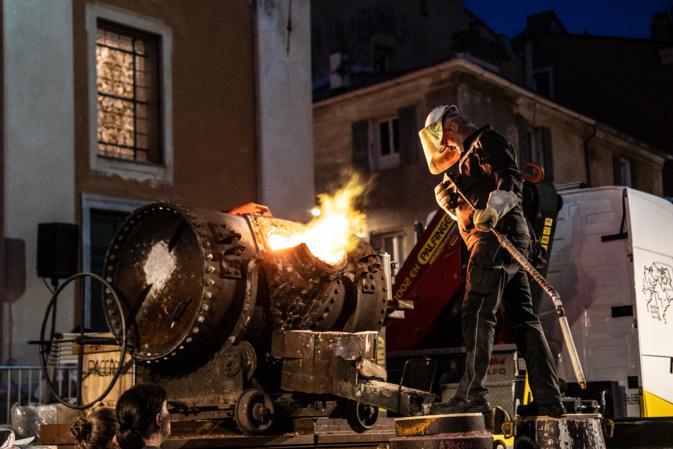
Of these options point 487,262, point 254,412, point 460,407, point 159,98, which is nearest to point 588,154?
point 159,98

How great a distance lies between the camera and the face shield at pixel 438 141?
6.87m

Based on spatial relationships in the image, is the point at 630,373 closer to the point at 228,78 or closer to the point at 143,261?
the point at 143,261

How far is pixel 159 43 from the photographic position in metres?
16.4

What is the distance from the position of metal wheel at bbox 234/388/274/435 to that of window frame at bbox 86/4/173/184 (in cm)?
875

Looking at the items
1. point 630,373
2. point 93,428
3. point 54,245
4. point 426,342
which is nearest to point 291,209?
point 54,245

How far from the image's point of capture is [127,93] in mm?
16062

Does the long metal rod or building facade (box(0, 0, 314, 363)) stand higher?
building facade (box(0, 0, 314, 363))

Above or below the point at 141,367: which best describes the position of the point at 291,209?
above

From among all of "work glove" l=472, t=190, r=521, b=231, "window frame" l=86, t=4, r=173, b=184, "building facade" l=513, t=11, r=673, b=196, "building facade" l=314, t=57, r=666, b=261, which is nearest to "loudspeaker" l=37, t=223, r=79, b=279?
"window frame" l=86, t=4, r=173, b=184

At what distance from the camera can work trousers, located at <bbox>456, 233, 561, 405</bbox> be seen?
20.4 ft

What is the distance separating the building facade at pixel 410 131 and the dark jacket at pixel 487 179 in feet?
60.2

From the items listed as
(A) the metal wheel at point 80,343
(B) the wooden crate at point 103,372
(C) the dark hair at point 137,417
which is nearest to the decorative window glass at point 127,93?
(B) the wooden crate at point 103,372

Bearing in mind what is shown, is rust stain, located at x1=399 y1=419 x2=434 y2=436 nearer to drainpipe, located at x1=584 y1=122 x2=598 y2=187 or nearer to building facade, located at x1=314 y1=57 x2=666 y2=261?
building facade, located at x1=314 y1=57 x2=666 y2=261

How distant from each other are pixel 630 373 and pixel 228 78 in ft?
29.7
